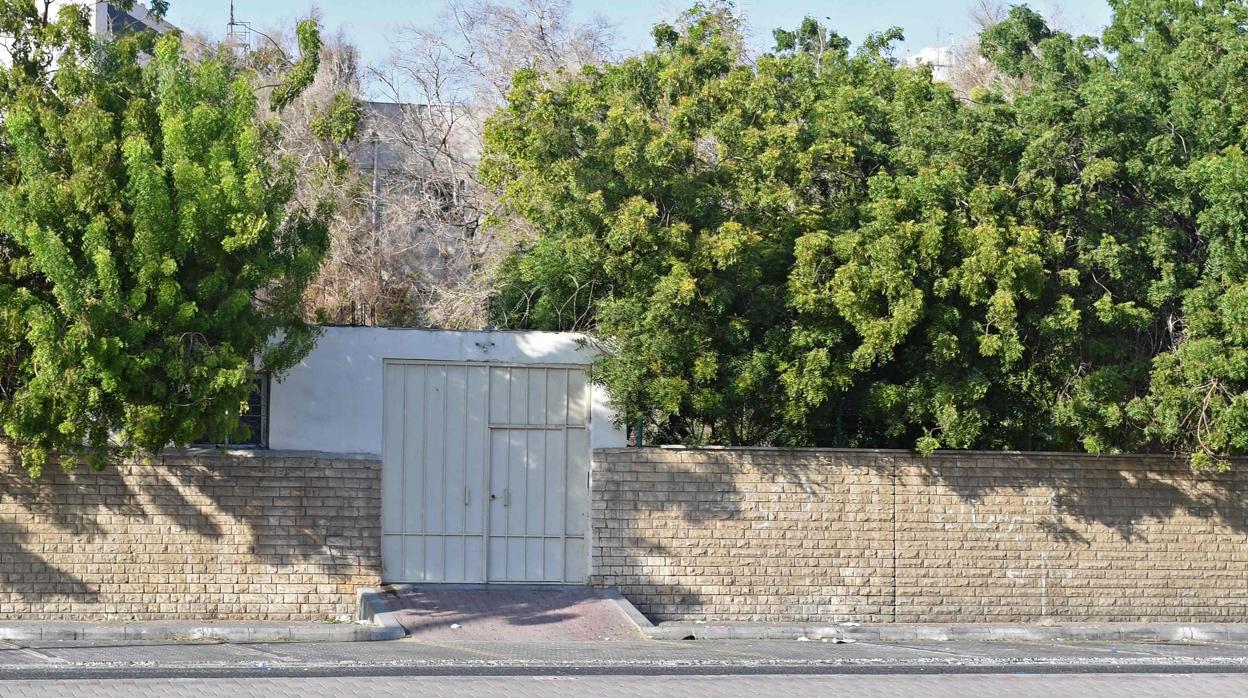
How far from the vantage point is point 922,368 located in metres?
15.3

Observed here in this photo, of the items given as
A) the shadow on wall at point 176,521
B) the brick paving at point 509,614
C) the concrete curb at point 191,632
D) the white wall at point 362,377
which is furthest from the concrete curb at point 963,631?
the shadow on wall at point 176,521

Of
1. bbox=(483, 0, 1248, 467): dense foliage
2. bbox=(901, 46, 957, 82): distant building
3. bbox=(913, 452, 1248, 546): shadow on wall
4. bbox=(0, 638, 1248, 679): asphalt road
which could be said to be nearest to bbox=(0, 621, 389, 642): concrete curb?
bbox=(0, 638, 1248, 679): asphalt road

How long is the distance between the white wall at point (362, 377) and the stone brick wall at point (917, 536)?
1.09 meters

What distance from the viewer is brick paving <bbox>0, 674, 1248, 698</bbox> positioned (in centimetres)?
1007

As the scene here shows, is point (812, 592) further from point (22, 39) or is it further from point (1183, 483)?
point (22, 39)

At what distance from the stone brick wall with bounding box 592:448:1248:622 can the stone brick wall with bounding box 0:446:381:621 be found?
2.72 metres

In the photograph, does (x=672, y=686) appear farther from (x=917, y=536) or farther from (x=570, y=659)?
(x=917, y=536)

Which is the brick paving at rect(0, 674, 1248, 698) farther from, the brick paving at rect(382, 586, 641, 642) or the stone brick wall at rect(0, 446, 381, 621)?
the stone brick wall at rect(0, 446, 381, 621)

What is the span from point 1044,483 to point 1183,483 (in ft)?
5.52

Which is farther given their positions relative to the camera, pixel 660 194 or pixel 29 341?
pixel 660 194

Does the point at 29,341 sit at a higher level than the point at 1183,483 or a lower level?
higher

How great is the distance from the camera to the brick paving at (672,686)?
1007 centimetres

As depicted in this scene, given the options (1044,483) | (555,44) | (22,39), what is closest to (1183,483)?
(1044,483)

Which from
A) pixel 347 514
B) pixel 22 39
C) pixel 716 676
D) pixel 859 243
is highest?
pixel 22 39
